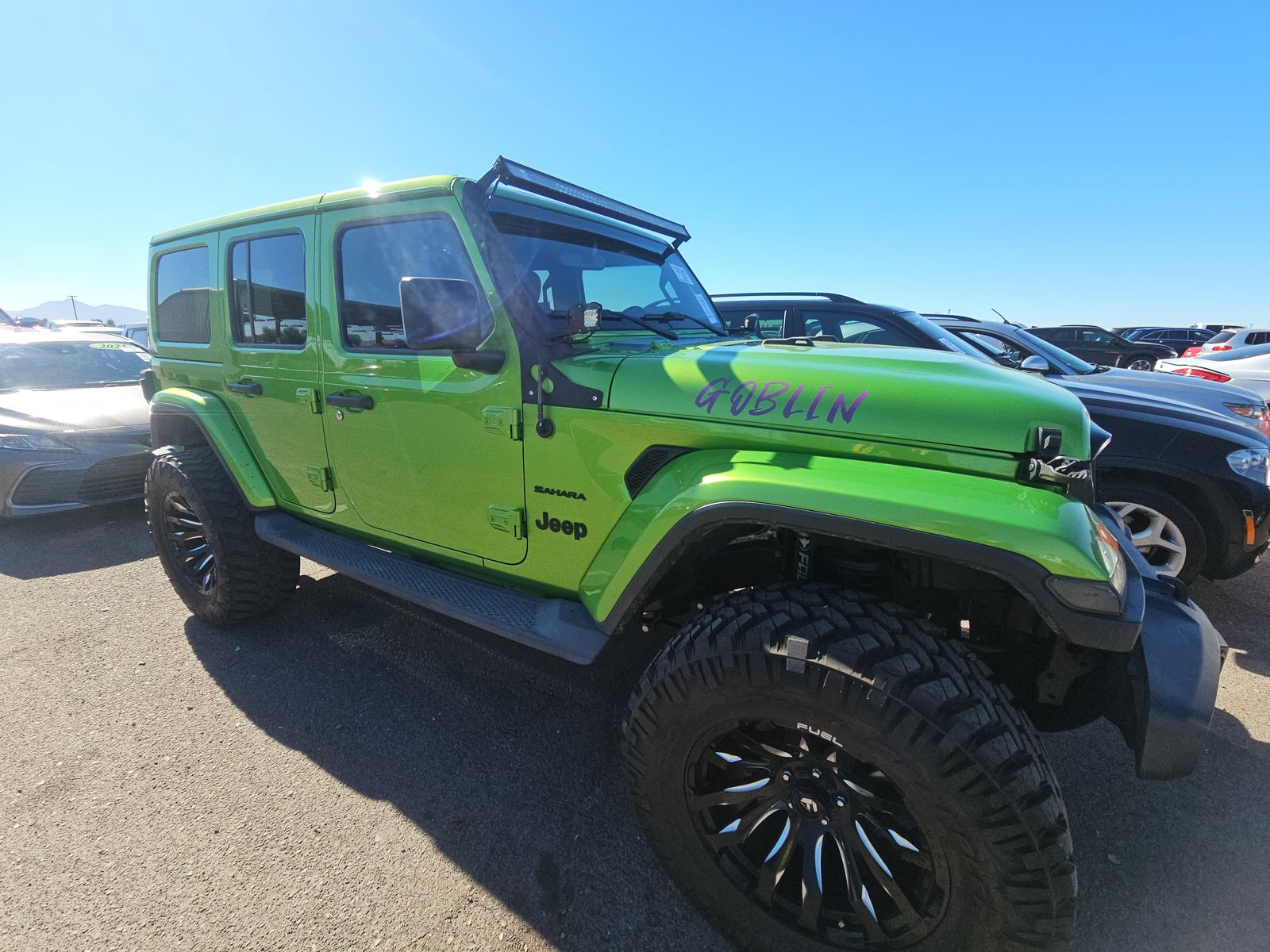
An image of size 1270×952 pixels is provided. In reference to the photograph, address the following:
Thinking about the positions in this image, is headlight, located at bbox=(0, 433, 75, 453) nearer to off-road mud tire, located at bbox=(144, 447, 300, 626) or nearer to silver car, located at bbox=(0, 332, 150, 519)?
silver car, located at bbox=(0, 332, 150, 519)

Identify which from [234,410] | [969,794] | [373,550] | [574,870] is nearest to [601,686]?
[574,870]

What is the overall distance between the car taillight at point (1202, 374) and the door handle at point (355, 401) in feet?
29.1

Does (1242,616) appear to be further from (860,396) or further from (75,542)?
(75,542)

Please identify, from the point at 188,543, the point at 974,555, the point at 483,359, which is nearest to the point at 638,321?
the point at 483,359

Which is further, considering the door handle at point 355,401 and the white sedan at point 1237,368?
the white sedan at point 1237,368

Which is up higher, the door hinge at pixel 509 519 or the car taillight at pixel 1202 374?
the car taillight at pixel 1202 374

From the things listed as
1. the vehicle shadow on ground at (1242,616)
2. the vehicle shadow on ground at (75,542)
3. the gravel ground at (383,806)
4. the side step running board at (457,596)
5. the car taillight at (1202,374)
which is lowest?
the gravel ground at (383,806)

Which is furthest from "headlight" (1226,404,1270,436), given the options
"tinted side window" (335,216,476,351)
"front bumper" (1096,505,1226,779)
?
"tinted side window" (335,216,476,351)

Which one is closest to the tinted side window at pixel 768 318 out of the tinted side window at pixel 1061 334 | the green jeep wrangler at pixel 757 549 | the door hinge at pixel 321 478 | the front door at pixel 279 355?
the green jeep wrangler at pixel 757 549

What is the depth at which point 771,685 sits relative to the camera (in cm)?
148

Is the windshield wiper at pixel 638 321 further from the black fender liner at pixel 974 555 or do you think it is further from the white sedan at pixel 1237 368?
the white sedan at pixel 1237 368

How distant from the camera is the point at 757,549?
211 centimetres

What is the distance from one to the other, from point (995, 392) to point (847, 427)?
1.22ft

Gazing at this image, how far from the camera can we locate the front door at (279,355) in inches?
107
